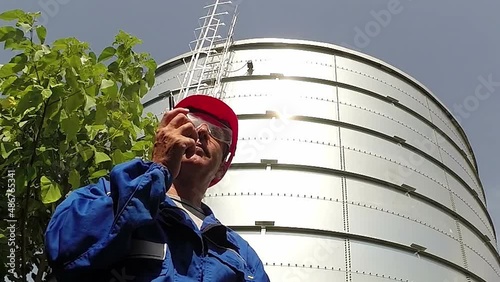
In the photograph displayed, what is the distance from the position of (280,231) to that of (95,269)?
14.5 feet

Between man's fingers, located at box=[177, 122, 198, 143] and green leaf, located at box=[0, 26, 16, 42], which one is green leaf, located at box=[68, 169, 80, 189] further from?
man's fingers, located at box=[177, 122, 198, 143]

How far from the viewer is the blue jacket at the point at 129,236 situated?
1118 millimetres

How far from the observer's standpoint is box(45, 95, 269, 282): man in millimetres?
1122

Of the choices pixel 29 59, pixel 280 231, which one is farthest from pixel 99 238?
pixel 280 231

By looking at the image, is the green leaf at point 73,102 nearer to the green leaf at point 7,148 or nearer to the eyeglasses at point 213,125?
the green leaf at point 7,148

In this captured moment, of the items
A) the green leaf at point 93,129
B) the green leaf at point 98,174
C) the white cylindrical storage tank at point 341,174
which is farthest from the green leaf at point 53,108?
the white cylindrical storage tank at point 341,174

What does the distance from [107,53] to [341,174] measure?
4.22 meters

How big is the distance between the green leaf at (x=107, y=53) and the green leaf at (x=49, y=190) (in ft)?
2.03

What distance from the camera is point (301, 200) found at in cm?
566

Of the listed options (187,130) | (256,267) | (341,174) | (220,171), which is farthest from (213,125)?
(341,174)

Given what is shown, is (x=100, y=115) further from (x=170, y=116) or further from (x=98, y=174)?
(x=170, y=116)

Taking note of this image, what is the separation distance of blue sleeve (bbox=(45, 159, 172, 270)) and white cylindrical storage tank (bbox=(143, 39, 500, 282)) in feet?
13.7

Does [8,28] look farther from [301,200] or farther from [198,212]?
[301,200]

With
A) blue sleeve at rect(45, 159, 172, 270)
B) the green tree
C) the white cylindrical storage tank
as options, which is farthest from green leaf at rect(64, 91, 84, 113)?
the white cylindrical storage tank
